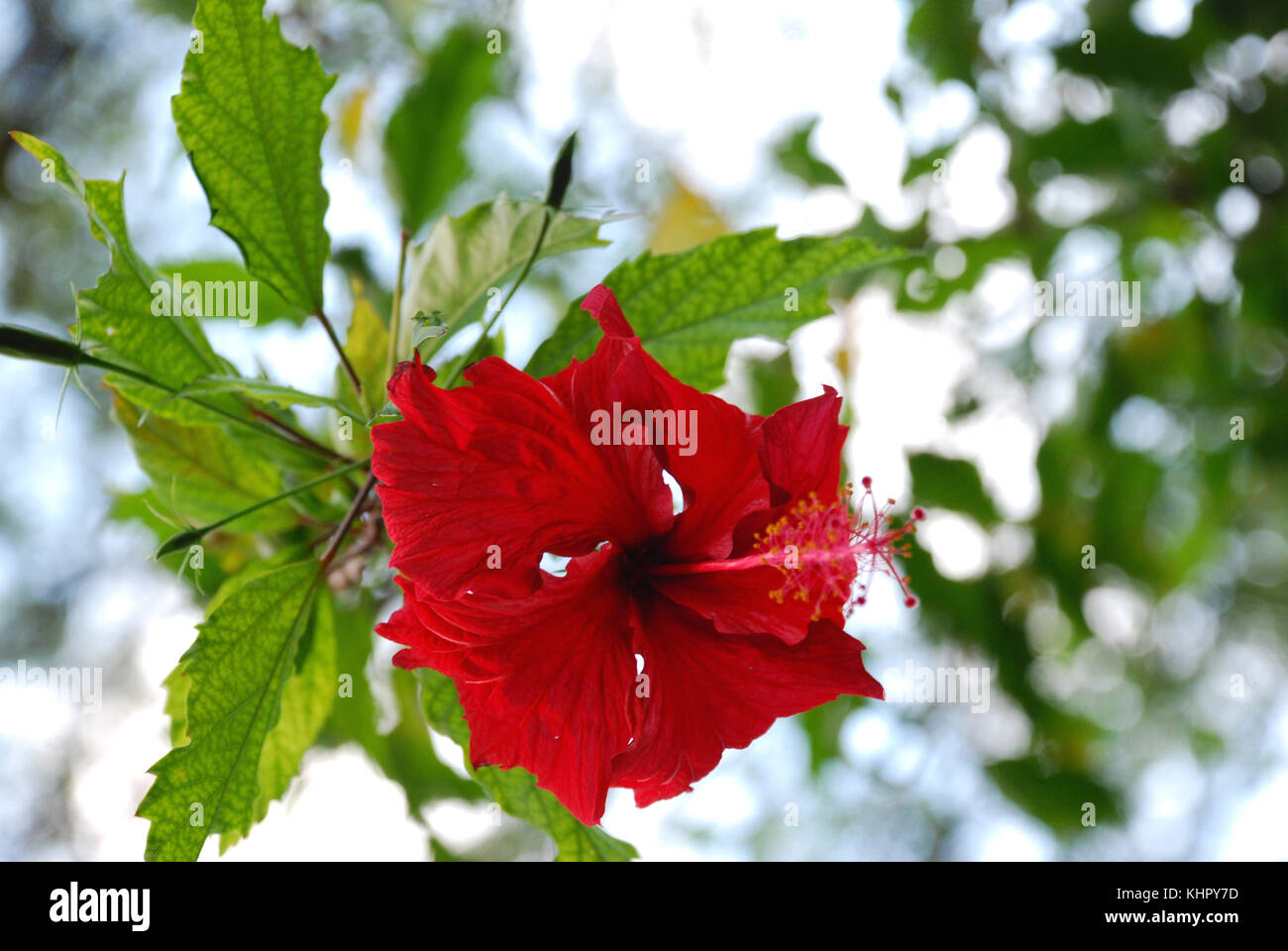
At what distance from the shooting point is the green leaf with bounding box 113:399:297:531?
2.81 ft

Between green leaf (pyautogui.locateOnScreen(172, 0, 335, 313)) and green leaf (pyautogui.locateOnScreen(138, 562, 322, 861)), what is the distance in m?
0.25

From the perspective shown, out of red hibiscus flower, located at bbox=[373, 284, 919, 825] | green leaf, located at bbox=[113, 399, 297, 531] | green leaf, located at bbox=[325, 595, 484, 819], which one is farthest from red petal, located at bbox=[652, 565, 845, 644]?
green leaf, located at bbox=[325, 595, 484, 819]

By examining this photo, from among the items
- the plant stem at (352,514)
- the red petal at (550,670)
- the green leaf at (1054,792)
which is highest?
the plant stem at (352,514)

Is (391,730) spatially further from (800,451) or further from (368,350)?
(800,451)

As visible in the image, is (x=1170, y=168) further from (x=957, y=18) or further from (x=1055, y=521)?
(x=1055, y=521)

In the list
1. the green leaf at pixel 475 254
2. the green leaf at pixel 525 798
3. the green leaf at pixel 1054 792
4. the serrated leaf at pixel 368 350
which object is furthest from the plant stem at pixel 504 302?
the green leaf at pixel 1054 792

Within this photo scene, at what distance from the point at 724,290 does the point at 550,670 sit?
1.14 ft

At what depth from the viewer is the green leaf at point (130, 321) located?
667 millimetres

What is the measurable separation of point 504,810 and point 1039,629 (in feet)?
5.22

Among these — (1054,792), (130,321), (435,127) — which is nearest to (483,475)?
(130,321)

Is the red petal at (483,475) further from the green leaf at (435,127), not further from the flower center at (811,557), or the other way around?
the green leaf at (435,127)

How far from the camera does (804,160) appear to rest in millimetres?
1922

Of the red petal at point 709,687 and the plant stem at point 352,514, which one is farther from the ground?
the plant stem at point 352,514

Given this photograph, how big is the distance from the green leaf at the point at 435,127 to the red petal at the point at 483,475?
602mm
